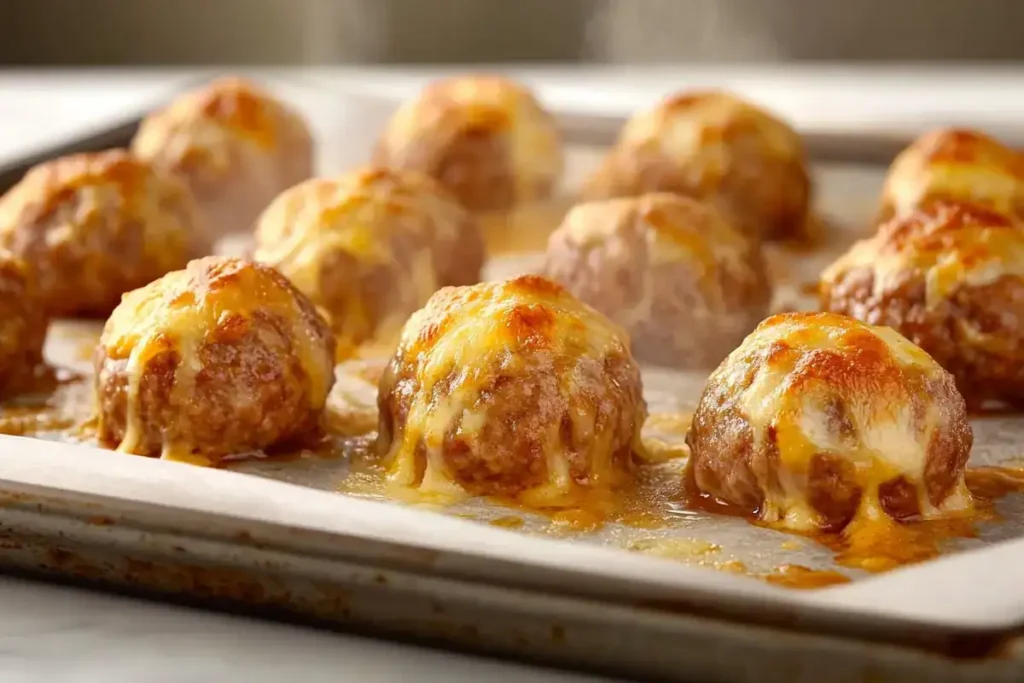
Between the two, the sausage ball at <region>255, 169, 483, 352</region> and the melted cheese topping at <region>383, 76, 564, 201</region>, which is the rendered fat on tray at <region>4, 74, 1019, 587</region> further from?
the melted cheese topping at <region>383, 76, 564, 201</region>

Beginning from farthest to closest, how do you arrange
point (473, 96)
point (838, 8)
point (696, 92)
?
point (838, 8)
point (473, 96)
point (696, 92)

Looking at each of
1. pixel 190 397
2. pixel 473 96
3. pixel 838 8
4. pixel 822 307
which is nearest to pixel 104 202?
pixel 190 397

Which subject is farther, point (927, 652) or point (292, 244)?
point (292, 244)

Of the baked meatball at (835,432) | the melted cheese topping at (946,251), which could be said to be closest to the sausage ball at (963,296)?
the melted cheese topping at (946,251)

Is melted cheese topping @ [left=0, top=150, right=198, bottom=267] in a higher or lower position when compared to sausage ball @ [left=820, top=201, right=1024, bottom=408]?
lower

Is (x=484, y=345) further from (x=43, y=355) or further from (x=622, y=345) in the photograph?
(x=43, y=355)

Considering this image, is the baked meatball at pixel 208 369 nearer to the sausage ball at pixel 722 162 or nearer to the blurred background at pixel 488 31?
the sausage ball at pixel 722 162

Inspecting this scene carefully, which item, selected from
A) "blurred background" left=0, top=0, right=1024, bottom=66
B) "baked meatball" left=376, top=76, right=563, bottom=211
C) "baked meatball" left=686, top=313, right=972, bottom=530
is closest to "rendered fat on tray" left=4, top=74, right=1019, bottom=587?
"baked meatball" left=686, top=313, right=972, bottom=530
